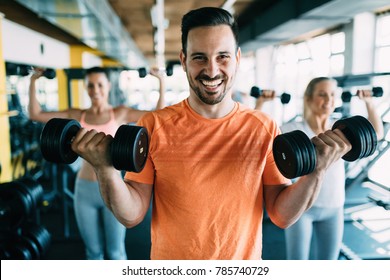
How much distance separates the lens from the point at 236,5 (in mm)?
3740

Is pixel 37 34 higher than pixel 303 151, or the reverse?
pixel 37 34

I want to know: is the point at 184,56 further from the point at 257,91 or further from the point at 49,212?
the point at 49,212

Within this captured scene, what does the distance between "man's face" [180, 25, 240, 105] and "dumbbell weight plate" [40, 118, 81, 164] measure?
281 millimetres

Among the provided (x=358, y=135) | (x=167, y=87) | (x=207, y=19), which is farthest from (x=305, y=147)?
(x=167, y=87)

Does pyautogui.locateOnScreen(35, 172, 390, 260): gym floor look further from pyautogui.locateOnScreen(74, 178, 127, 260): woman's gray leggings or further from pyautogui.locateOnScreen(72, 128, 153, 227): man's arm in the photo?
pyautogui.locateOnScreen(72, 128, 153, 227): man's arm

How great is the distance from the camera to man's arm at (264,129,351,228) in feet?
2.26

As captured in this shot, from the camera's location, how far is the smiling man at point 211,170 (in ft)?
2.35

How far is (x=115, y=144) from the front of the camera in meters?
0.66

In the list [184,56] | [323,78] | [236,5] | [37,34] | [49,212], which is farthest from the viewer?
[37,34]

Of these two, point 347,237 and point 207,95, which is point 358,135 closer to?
point 207,95

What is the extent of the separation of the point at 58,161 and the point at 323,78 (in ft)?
3.36

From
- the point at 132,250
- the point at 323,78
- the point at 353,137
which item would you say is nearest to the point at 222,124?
the point at 353,137

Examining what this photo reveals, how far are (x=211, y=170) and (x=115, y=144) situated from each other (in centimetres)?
21

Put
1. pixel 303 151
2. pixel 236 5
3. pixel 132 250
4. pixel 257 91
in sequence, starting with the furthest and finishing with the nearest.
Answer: pixel 236 5
pixel 132 250
pixel 257 91
pixel 303 151
